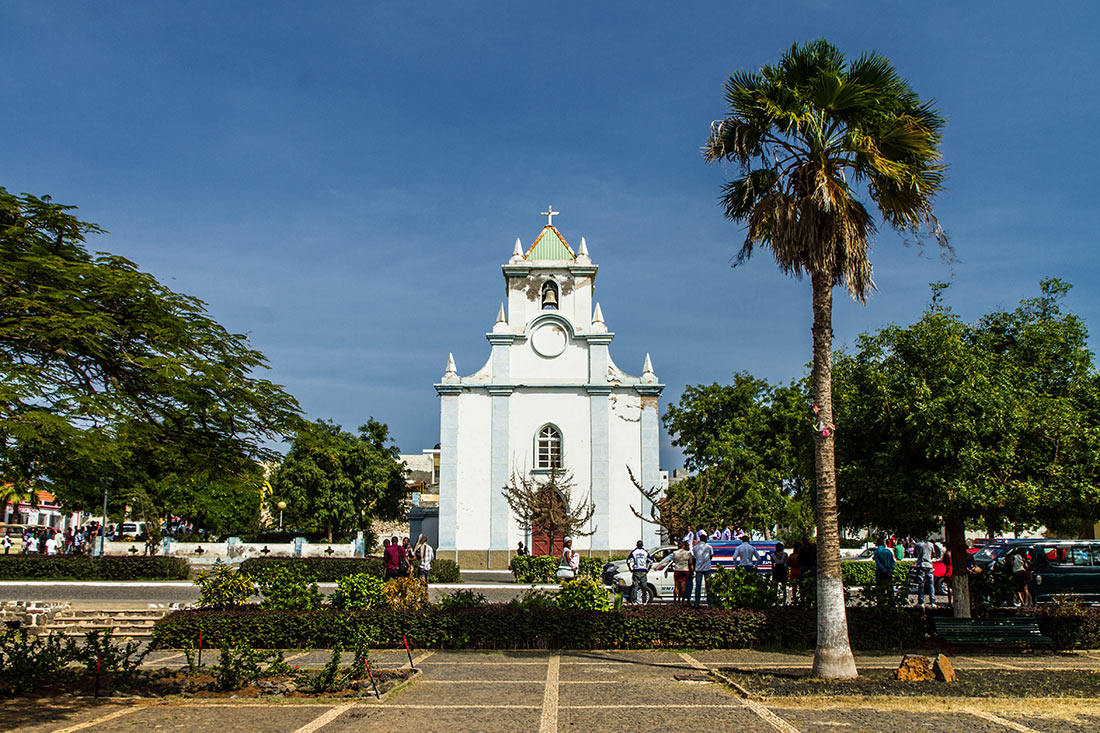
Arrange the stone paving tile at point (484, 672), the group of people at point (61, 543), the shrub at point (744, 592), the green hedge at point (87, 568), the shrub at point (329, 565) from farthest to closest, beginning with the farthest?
the group of people at point (61, 543) → the green hedge at point (87, 568) → the shrub at point (329, 565) → the shrub at point (744, 592) → the stone paving tile at point (484, 672)

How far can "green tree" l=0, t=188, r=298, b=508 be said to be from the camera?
7.37 metres

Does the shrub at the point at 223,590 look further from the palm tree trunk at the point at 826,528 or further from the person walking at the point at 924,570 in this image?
the person walking at the point at 924,570

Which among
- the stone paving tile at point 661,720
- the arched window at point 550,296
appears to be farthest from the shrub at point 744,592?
the arched window at point 550,296

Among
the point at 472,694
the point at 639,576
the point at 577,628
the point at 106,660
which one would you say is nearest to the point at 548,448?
the point at 639,576

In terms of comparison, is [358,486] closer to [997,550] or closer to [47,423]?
[997,550]

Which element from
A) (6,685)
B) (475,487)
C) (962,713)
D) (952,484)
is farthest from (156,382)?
(475,487)

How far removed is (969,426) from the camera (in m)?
12.5

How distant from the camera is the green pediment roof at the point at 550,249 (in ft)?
127

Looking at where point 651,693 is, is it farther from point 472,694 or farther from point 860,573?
point 860,573

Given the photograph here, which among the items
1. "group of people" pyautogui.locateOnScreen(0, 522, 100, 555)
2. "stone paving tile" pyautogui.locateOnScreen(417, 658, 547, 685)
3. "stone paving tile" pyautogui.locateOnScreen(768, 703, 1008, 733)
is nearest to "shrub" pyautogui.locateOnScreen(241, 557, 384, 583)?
"group of people" pyautogui.locateOnScreen(0, 522, 100, 555)

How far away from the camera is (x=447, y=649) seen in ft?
46.0

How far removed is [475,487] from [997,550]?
1975 centimetres

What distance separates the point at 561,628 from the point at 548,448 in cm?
2251

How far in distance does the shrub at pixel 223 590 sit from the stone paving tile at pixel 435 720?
615cm
